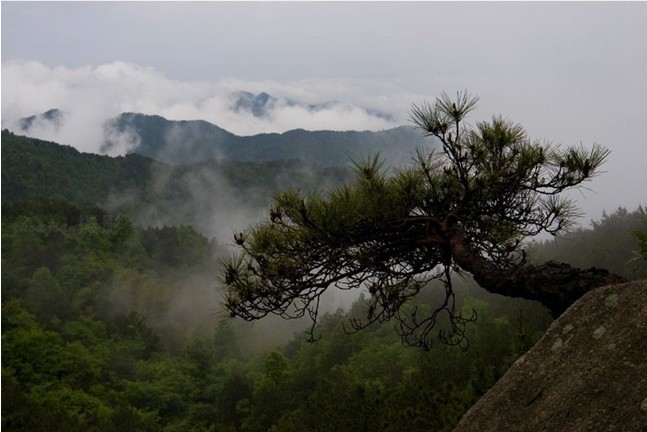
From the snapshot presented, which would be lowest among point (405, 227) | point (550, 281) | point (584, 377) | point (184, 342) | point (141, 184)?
point (584, 377)

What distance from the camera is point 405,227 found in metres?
4.75

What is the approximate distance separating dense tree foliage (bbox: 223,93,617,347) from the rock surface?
A: 1.76 ft

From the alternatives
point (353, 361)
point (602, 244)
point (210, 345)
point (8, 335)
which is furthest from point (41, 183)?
point (602, 244)

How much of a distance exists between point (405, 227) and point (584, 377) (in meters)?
1.90

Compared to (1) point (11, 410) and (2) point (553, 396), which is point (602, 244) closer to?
(2) point (553, 396)

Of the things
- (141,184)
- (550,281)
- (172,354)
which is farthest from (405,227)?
(141,184)

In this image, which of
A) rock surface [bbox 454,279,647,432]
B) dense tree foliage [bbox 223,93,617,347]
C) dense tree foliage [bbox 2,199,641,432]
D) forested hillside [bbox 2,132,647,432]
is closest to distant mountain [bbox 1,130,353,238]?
forested hillside [bbox 2,132,647,432]

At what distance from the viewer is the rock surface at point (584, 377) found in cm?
295

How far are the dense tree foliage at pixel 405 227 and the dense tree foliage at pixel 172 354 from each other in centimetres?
65

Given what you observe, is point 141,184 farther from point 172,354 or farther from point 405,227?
point 405,227

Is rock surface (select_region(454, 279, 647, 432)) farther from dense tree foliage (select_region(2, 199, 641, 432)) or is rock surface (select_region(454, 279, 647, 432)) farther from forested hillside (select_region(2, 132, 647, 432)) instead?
forested hillside (select_region(2, 132, 647, 432))

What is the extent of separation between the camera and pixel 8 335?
50.7 metres

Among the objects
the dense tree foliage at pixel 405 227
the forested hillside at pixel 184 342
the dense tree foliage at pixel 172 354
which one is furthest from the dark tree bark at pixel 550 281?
the forested hillside at pixel 184 342

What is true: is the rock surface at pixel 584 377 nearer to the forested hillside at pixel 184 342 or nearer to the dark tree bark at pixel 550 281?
the dark tree bark at pixel 550 281
